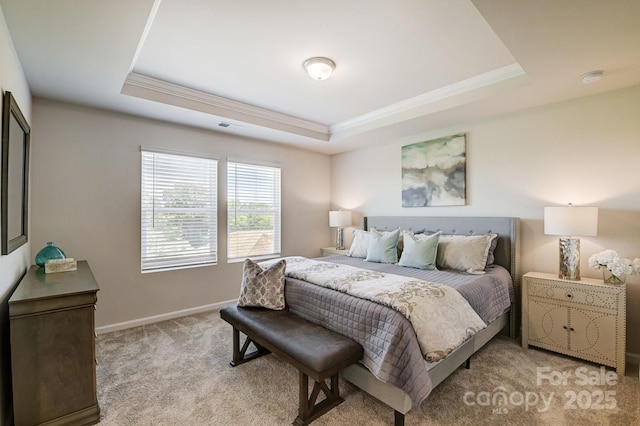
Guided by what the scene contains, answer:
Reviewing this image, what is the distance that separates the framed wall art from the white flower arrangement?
166 inches

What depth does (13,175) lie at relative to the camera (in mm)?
1987

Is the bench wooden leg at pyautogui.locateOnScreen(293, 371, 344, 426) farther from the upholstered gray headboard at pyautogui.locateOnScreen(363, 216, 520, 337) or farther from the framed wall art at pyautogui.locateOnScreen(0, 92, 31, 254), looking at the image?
the upholstered gray headboard at pyautogui.locateOnScreen(363, 216, 520, 337)

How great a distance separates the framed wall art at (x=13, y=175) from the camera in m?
1.75

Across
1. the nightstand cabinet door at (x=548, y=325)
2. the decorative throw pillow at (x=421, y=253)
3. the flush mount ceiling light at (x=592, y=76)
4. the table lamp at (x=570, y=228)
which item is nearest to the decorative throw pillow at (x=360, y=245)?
the decorative throw pillow at (x=421, y=253)

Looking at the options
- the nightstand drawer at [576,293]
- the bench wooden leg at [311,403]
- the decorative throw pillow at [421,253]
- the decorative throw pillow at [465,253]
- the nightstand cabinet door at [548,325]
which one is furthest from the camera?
the decorative throw pillow at [421,253]

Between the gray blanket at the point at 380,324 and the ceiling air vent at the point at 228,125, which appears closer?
the gray blanket at the point at 380,324

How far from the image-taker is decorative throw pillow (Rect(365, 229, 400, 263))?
352 cm

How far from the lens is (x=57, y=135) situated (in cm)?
298

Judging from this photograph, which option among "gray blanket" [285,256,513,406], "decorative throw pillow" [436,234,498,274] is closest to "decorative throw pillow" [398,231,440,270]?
"decorative throw pillow" [436,234,498,274]

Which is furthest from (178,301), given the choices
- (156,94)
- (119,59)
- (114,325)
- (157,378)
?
(119,59)

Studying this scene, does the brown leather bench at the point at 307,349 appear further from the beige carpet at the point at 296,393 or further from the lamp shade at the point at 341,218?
the lamp shade at the point at 341,218

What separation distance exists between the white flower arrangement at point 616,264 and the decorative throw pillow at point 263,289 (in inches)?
106

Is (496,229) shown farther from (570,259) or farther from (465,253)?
(570,259)

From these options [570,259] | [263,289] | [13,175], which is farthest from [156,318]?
[570,259]
